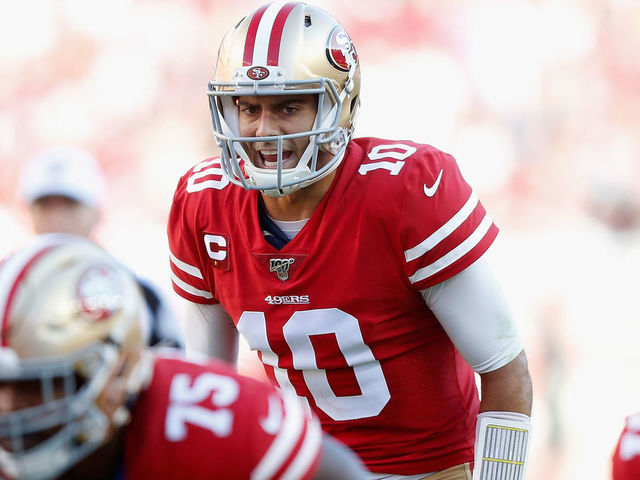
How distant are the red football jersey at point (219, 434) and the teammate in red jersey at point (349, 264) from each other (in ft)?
1.78

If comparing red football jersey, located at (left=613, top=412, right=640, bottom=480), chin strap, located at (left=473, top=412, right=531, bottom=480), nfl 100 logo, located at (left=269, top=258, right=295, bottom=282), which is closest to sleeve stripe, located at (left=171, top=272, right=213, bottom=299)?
nfl 100 logo, located at (left=269, top=258, right=295, bottom=282)

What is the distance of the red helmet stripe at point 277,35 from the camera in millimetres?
2033

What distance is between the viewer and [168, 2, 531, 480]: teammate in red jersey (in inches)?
76.0

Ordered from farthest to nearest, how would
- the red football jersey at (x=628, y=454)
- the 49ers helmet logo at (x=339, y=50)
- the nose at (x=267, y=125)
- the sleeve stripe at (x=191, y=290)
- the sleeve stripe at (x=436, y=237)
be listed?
the sleeve stripe at (x=191, y=290) → the 49ers helmet logo at (x=339, y=50) → the nose at (x=267, y=125) → the sleeve stripe at (x=436, y=237) → the red football jersey at (x=628, y=454)

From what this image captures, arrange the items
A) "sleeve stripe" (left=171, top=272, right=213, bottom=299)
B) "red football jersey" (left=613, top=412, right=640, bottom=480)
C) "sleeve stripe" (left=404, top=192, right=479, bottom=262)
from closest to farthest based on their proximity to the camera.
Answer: "red football jersey" (left=613, top=412, right=640, bottom=480) < "sleeve stripe" (left=404, top=192, right=479, bottom=262) < "sleeve stripe" (left=171, top=272, right=213, bottom=299)

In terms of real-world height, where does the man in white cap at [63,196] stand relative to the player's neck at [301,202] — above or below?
below

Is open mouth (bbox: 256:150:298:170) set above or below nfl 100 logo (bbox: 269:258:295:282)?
above

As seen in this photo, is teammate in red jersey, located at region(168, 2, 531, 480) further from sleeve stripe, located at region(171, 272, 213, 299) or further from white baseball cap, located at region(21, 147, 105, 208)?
white baseball cap, located at region(21, 147, 105, 208)

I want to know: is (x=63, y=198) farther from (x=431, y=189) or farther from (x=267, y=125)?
(x=431, y=189)

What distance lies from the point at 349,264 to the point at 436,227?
7.7 inches

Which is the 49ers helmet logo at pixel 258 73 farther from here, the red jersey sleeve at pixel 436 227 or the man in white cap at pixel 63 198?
the man in white cap at pixel 63 198

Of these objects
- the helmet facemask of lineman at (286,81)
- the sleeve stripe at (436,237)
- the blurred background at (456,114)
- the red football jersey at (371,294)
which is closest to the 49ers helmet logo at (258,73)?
the helmet facemask of lineman at (286,81)

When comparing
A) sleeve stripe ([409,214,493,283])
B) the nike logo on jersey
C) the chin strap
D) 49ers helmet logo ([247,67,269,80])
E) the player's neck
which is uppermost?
49ers helmet logo ([247,67,269,80])

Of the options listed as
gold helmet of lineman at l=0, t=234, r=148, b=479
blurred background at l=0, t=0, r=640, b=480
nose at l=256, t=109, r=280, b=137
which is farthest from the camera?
blurred background at l=0, t=0, r=640, b=480
